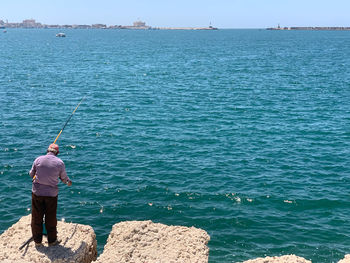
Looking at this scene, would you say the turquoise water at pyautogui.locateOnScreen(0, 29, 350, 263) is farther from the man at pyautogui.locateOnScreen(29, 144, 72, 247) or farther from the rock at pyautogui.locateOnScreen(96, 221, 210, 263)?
the man at pyautogui.locateOnScreen(29, 144, 72, 247)

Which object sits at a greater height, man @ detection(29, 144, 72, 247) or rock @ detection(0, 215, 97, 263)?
man @ detection(29, 144, 72, 247)

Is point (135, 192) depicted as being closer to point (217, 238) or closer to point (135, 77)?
point (217, 238)

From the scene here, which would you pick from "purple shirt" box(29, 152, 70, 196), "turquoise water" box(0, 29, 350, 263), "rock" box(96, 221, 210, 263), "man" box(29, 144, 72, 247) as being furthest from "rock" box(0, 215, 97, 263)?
"turquoise water" box(0, 29, 350, 263)

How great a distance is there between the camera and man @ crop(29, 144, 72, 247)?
942cm

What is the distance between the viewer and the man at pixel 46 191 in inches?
371

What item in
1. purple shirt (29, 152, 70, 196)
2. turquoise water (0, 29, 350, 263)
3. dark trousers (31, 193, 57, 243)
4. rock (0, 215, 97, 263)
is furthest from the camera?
turquoise water (0, 29, 350, 263)

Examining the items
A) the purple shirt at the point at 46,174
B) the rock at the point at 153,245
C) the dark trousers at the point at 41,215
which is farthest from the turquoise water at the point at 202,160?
the purple shirt at the point at 46,174

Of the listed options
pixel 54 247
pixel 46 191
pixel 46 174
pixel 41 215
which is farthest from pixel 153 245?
pixel 46 174

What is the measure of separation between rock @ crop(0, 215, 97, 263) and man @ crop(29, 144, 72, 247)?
0.27 m

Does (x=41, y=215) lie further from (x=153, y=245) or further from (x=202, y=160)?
(x=202, y=160)

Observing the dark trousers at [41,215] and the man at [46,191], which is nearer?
the man at [46,191]

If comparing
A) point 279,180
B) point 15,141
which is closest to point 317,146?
point 279,180

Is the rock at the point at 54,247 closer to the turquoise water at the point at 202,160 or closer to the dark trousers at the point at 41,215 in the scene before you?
the dark trousers at the point at 41,215

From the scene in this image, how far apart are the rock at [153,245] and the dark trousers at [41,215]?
141 centimetres
